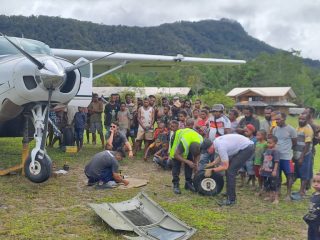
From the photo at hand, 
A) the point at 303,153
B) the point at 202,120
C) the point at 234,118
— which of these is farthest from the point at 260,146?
the point at 202,120

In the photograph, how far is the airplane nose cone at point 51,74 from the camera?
6.68 meters

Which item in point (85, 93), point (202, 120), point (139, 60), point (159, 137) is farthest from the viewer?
point (139, 60)

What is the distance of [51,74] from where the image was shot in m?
6.67

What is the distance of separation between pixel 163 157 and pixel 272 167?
3.27 meters

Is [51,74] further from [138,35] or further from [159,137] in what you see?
A: [138,35]

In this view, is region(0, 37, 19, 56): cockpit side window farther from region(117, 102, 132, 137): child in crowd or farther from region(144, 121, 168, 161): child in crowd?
region(144, 121, 168, 161): child in crowd

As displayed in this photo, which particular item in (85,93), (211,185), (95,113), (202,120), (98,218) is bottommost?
(98,218)

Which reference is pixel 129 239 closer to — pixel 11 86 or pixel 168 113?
pixel 11 86

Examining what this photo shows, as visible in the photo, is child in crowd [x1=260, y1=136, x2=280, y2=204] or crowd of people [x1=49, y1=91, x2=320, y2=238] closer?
crowd of people [x1=49, y1=91, x2=320, y2=238]

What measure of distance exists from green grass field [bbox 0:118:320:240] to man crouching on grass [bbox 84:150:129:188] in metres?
0.21

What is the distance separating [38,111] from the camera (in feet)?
24.3

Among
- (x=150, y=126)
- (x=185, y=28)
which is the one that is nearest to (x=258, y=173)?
(x=150, y=126)

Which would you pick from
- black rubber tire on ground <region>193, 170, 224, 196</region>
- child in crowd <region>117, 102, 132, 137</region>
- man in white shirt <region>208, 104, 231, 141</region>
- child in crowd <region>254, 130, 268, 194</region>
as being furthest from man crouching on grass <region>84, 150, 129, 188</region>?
child in crowd <region>117, 102, 132, 137</region>

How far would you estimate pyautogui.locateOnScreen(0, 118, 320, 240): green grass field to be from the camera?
5.13 m
